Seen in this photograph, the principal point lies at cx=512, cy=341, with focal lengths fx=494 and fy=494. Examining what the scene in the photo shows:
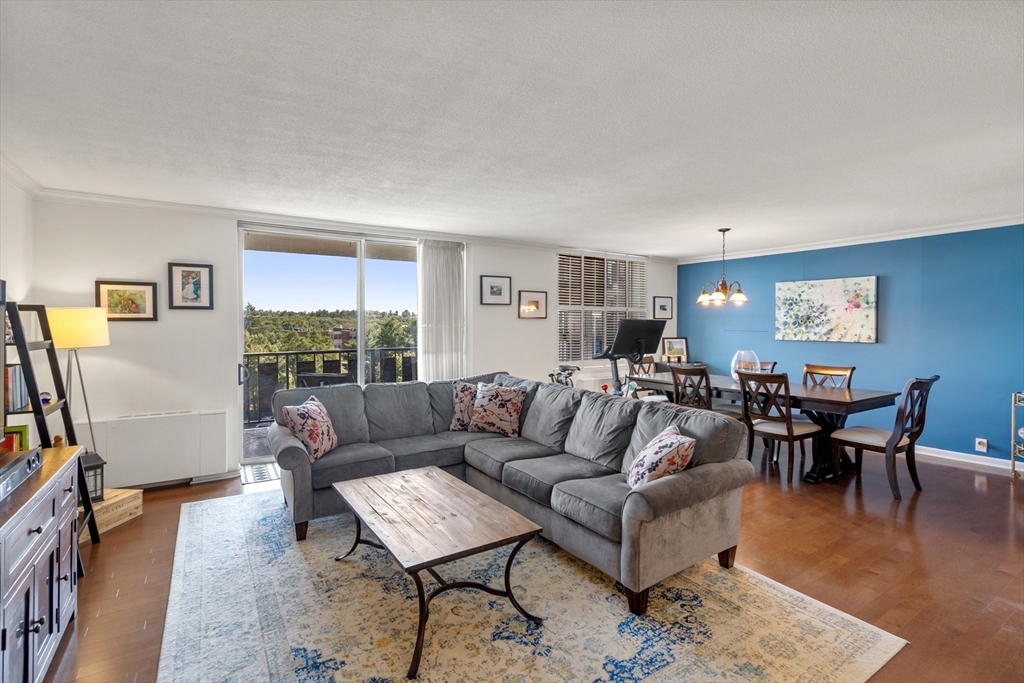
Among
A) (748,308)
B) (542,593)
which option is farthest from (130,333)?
(748,308)

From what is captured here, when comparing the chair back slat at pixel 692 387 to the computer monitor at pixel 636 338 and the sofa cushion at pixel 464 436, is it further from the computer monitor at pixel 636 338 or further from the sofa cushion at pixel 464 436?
the sofa cushion at pixel 464 436

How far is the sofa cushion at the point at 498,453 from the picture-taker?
3.36 metres

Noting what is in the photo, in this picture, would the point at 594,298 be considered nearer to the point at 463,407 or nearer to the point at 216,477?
the point at 463,407

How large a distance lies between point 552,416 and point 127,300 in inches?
141

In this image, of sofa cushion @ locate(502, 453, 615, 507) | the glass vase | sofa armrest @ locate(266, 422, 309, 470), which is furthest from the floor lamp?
the glass vase

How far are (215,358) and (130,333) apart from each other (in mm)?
640

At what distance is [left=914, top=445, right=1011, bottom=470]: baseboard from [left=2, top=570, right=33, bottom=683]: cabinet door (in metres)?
6.68

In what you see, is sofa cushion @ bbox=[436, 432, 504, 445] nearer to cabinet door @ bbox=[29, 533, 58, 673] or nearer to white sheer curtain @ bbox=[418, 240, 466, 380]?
white sheer curtain @ bbox=[418, 240, 466, 380]

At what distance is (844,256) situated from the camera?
5.83m

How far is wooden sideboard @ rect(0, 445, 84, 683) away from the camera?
4.97 feet

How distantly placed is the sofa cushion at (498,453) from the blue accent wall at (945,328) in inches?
152

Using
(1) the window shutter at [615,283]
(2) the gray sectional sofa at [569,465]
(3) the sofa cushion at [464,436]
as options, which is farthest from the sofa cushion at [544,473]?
(1) the window shutter at [615,283]

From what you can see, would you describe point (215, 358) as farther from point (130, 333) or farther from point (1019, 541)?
point (1019, 541)

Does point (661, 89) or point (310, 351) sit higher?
point (661, 89)
